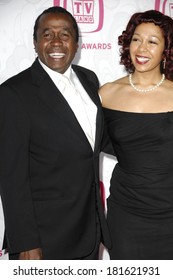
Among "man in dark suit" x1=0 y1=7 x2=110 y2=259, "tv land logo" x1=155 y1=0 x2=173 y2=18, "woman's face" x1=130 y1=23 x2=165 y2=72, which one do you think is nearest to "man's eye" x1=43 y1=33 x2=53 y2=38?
"man in dark suit" x1=0 y1=7 x2=110 y2=259

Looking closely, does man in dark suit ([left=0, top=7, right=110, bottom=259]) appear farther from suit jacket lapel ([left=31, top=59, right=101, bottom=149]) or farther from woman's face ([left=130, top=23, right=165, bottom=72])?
woman's face ([left=130, top=23, right=165, bottom=72])

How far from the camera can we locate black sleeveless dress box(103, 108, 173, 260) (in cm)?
183

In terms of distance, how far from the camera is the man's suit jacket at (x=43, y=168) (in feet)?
4.84

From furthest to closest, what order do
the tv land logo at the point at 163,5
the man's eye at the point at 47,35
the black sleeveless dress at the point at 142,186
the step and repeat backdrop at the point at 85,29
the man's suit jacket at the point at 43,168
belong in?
the tv land logo at the point at 163,5, the step and repeat backdrop at the point at 85,29, the black sleeveless dress at the point at 142,186, the man's eye at the point at 47,35, the man's suit jacket at the point at 43,168

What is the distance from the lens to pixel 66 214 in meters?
1.68

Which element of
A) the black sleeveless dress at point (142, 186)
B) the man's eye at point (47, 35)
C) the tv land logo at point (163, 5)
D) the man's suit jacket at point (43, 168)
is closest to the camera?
the man's suit jacket at point (43, 168)

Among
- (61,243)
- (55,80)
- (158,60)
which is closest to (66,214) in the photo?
(61,243)

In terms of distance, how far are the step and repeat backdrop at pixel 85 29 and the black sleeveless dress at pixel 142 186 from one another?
0.73 meters

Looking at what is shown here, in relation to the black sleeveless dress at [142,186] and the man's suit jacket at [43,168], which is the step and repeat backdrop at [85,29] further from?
the man's suit jacket at [43,168]

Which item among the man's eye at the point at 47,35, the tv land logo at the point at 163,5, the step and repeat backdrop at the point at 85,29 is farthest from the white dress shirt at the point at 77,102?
the tv land logo at the point at 163,5

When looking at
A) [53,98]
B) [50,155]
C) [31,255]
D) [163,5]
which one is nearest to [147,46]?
[53,98]

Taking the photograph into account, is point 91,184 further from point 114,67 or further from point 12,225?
point 114,67

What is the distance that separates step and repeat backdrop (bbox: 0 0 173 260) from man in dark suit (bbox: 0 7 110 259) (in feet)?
2.66
